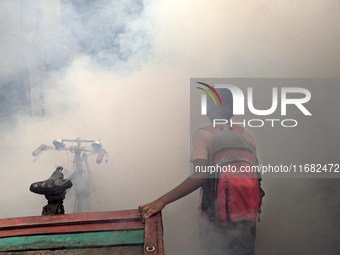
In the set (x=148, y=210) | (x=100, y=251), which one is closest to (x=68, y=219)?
(x=100, y=251)

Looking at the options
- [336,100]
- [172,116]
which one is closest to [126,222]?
[172,116]

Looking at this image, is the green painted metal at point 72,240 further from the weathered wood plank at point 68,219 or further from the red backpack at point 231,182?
the red backpack at point 231,182

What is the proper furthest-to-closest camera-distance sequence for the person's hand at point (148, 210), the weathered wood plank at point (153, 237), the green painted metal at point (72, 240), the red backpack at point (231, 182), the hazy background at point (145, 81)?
the hazy background at point (145, 81) < the red backpack at point (231, 182) < the person's hand at point (148, 210) < the green painted metal at point (72, 240) < the weathered wood plank at point (153, 237)

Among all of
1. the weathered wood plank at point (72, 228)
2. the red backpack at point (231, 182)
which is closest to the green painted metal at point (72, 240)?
the weathered wood plank at point (72, 228)

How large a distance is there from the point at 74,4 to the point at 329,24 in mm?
1966

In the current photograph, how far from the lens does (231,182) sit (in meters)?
1.41

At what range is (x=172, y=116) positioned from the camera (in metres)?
1.82

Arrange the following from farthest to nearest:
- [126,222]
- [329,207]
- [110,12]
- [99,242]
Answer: [329,207] → [110,12] → [126,222] → [99,242]

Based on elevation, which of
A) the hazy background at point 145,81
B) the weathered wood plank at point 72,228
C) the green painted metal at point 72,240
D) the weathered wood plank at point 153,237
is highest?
the hazy background at point 145,81

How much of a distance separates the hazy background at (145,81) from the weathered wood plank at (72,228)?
68 centimetres

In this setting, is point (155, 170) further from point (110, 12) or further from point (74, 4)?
point (74, 4)

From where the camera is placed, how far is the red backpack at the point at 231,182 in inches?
54.7

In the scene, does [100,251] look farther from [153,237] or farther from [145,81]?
[145,81]

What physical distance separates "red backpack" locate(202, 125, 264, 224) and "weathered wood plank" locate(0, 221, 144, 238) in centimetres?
52
